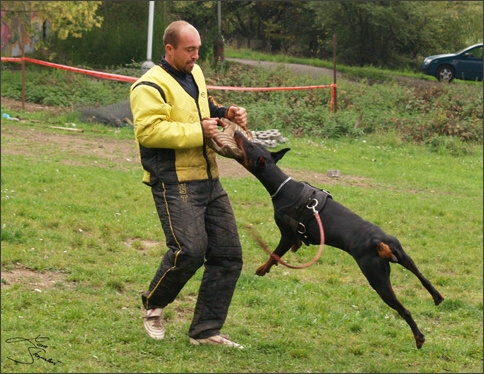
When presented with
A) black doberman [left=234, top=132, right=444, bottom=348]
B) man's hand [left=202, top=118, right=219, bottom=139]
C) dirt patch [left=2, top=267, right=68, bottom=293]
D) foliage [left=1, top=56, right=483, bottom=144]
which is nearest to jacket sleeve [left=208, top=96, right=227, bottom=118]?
black doberman [left=234, top=132, right=444, bottom=348]

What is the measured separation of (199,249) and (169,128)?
2.71 ft

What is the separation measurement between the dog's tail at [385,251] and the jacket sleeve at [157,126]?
4.29 feet

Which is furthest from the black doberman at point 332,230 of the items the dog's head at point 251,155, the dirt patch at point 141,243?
the dirt patch at point 141,243

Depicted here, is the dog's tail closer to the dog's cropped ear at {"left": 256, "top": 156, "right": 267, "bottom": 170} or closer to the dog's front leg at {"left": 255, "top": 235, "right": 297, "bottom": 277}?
the dog's front leg at {"left": 255, "top": 235, "right": 297, "bottom": 277}

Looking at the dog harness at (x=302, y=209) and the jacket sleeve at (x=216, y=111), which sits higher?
the jacket sleeve at (x=216, y=111)

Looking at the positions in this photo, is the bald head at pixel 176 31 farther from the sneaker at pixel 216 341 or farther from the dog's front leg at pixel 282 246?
the sneaker at pixel 216 341

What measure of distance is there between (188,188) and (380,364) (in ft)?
5.77

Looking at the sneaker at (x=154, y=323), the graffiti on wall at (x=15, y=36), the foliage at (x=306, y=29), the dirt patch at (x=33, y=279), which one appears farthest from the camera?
the foliage at (x=306, y=29)

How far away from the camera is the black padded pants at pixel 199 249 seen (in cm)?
525

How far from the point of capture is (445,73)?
2584cm

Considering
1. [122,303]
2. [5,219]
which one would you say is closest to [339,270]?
[122,303]

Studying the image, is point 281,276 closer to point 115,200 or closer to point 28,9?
point 115,200

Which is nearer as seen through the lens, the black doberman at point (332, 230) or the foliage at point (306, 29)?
the black doberman at point (332, 230)

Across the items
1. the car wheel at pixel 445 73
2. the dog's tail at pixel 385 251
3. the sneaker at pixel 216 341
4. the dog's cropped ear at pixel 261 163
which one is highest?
the dog's cropped ear at pixel 261 163
